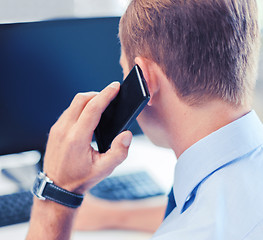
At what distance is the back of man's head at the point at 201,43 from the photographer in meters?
0.61

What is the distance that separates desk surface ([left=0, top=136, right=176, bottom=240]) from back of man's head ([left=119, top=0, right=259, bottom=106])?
0.43 metres

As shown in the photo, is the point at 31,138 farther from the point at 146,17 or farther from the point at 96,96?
the point at 146,17

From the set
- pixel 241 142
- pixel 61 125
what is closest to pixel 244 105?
pixel 241 142

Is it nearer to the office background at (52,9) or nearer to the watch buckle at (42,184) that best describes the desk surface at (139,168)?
the watch buckle at (42,184)

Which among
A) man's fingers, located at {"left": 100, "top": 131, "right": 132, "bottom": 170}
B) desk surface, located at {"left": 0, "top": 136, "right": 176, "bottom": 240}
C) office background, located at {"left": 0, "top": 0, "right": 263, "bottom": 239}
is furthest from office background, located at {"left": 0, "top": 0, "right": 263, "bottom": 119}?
man's fingers, located at {"left": 100, "top": 131, "right": 132, "bottom": 170}

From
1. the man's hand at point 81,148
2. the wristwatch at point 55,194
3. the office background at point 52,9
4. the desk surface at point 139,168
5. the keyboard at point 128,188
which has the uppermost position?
the office background at point 52,9

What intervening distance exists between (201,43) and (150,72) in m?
0.10

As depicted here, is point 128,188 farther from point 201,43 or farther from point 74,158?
point 201,43

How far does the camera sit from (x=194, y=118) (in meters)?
0.65

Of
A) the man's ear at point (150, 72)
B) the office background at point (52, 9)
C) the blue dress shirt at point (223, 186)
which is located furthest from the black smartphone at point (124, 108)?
the office background at point (52, 9)

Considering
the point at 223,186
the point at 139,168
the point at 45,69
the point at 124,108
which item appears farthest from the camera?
the point at 139,168

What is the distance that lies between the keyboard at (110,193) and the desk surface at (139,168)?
0.08ft

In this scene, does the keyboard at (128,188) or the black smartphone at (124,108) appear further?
the keyboard at (128,188)

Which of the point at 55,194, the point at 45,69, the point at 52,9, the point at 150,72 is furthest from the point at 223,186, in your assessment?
the point at 52,9
